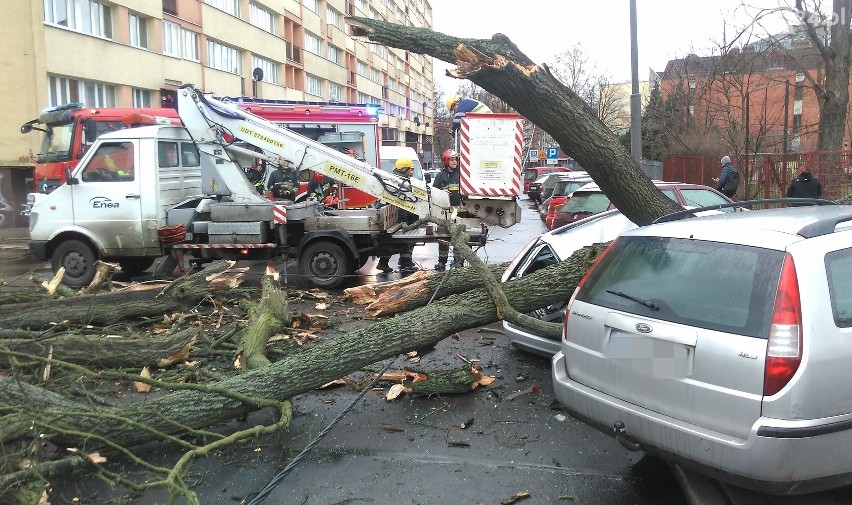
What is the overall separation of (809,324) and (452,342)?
4.30 m

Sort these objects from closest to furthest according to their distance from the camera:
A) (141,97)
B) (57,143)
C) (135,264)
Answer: (135,264), (57,143), (141,97)

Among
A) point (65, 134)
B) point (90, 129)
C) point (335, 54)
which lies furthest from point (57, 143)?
point (335, 54)

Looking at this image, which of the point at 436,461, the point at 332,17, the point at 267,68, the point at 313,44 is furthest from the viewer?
the point at 332,17

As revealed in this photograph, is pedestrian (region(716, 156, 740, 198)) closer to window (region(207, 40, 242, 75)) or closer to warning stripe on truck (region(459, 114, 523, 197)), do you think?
warning stripe on truck (region(459, 114, 523, 197))

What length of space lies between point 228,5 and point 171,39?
21.7ft

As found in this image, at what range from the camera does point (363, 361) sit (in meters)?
4.86

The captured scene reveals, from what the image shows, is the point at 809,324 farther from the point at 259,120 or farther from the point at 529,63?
the point at 259,120

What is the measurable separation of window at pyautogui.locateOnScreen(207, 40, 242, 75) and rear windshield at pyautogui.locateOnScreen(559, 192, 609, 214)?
24158 millimetres

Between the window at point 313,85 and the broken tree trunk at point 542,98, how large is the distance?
140 feet

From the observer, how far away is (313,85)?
158 feet

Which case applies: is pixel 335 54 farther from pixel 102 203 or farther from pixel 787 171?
pixel 102 203

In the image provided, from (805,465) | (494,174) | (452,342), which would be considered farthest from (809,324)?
(494,174)

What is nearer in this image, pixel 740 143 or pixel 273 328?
pixel 273 328

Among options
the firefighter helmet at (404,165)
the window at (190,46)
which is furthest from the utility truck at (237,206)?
the window at (190,46)
